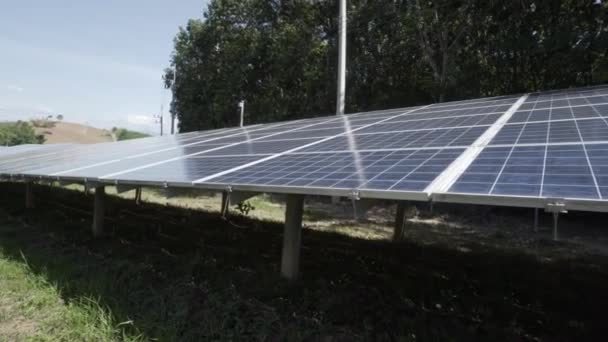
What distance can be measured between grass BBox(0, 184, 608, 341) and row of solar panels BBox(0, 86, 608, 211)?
1.42 meters

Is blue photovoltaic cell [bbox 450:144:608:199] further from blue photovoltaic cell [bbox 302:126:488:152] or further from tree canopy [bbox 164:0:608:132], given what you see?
tree canopy [bbox 164:0:608:132]

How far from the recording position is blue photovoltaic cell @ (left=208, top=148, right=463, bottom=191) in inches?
127

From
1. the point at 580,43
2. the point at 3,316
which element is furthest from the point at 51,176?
the point at 580,43

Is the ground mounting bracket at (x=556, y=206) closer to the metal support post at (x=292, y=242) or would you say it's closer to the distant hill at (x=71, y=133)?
the metal support post at (x=292, y=242)

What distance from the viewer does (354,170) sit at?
380cm

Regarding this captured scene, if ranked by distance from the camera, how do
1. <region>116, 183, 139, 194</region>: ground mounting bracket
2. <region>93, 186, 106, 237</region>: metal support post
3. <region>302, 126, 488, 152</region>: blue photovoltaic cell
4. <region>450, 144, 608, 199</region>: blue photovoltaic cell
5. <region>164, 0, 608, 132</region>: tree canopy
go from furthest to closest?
<region>164, 0, 608, 132</region>: tree canopy
<region>93, 186, 106, 237</region>: metal support post
<region>116, 183, 139, 194</region>: ground mounting bracket
<region>302, 126, 488, 152</region>: blue photovoltaic cell
<region>450, 144, 608, 199</region>: blue photovoltaic cell

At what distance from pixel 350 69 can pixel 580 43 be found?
10563 mm

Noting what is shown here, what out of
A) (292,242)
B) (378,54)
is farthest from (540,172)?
(378,54)

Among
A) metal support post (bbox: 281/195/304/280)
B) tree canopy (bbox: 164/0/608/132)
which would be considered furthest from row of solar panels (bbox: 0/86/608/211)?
tree canopy (bbox: 164/0/608/132)

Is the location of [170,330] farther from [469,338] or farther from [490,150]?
[490,150]

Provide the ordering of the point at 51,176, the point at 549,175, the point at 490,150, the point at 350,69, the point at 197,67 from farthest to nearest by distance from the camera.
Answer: the point at 197,67 → the point at 350,69 → the point at 51,176 → the point at 490,150 → the point at 549,175

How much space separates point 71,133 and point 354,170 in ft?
368

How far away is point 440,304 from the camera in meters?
4.74

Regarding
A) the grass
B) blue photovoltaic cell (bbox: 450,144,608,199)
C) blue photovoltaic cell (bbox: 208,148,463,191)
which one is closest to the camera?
blue photovoltaic cell (bbox: 450,144,608,199)
